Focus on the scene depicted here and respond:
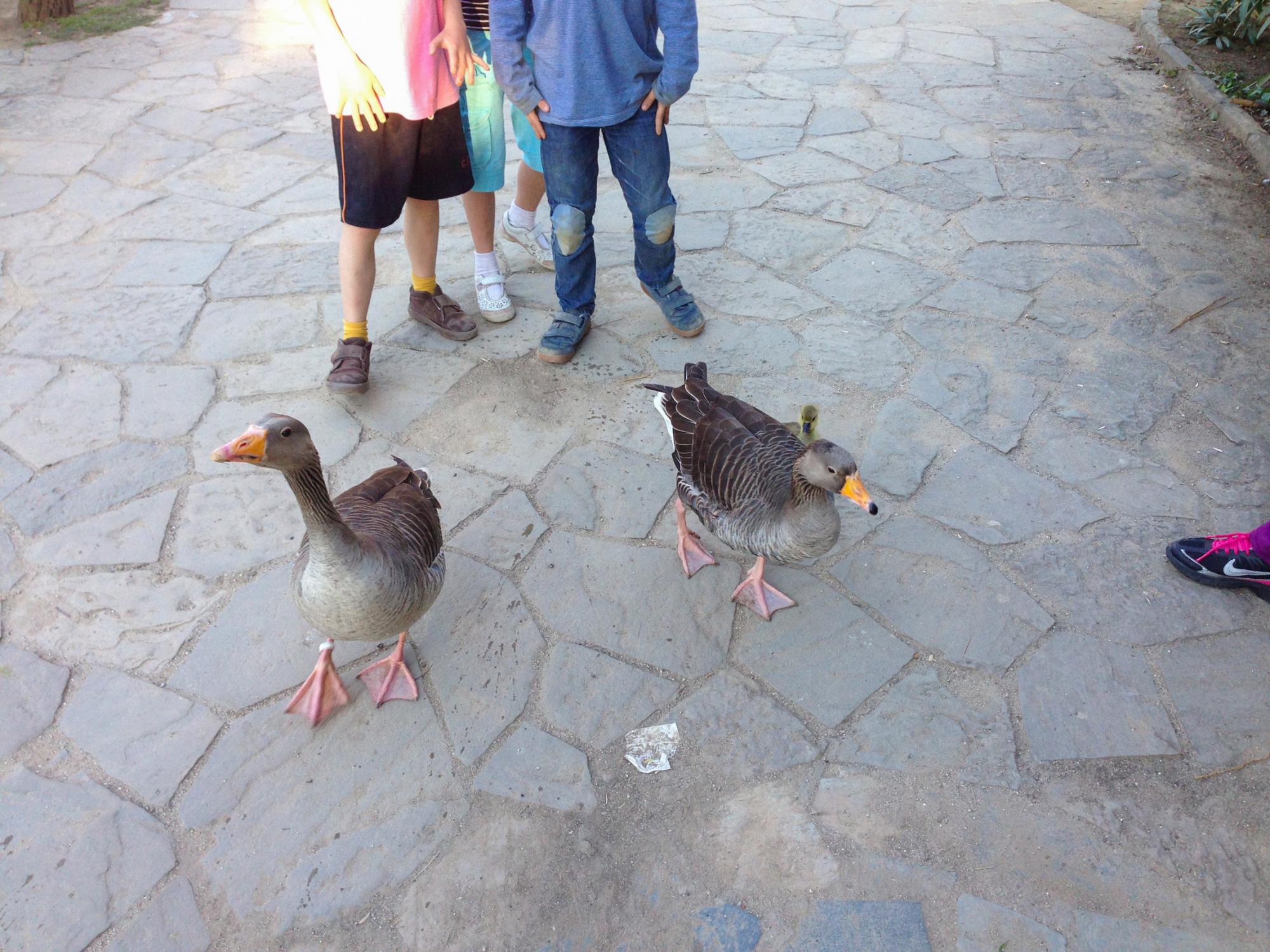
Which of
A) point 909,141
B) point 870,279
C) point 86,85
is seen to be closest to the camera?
point 870,279

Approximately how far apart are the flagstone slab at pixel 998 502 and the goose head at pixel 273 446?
2600mm

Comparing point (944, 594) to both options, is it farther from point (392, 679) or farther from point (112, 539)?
point (112, 539)

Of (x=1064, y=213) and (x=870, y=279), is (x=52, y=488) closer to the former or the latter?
(x=870, y=279)

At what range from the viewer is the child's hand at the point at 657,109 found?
3.78 meters

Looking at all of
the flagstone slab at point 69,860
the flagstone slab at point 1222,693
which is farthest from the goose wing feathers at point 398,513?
the flagstone slab at point 1222,693

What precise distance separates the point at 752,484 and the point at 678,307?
1805mm

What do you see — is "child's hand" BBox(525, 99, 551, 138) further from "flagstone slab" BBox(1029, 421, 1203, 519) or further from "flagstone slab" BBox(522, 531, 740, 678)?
"flagstone slab" BBox(1029, 421, 1203, 519)

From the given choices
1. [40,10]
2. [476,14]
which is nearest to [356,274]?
[476,14]

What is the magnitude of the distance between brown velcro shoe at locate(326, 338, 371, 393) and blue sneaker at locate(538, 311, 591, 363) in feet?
3.00

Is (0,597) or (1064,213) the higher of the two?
(1064,213)

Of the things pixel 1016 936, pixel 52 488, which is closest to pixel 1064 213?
pixel 1016 936

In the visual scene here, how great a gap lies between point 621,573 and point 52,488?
102 inches

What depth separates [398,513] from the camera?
2.91m

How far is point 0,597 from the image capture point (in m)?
3.23
